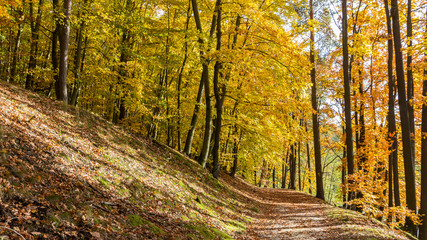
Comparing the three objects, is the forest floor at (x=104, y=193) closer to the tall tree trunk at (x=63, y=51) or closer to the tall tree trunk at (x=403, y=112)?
the tall tree trunk at (x=63, y=51)

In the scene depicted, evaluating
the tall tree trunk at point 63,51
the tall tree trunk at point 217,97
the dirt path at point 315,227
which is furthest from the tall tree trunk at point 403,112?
the tall tree trunk at point 63,51

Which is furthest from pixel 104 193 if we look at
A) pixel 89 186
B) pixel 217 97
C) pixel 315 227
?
pixel 217 97

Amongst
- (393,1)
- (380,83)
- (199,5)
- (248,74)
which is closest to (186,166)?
(248,74)

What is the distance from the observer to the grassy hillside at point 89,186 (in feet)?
13.5

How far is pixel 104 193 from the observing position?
19.2ft

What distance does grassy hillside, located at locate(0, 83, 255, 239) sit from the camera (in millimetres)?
4113

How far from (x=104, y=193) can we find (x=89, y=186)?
343mm

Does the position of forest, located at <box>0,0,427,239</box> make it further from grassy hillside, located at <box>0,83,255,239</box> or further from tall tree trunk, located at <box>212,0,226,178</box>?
grassy hillside, located at <box>0,83,255,239</box>

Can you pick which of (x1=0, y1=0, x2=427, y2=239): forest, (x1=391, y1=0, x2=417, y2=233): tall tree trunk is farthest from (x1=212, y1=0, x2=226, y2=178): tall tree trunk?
(x1=391, y1=0, x2=417, y2=233): tall tree trunk

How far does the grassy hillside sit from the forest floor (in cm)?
2

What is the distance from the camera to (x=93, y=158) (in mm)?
7469

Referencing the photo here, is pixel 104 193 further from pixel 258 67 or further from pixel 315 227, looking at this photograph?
pixel 258 67

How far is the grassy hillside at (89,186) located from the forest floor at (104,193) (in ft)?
0.06

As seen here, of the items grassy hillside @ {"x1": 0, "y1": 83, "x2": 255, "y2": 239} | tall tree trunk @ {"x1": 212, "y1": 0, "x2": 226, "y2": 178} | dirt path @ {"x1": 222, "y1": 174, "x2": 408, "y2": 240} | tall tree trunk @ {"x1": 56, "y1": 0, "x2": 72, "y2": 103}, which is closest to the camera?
grassy hillside @ {"x1": 0, "y1": 83, "x2": 255, "y2": 239}
